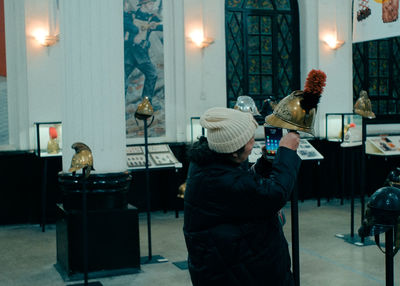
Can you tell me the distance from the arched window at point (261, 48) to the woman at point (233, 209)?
8688mm

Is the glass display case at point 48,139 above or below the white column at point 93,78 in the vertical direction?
below

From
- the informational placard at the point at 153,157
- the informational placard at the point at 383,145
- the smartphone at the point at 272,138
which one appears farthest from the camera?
the informational placard at the point at 383,145

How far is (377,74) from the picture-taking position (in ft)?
41.3

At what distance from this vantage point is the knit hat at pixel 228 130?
2.93 m

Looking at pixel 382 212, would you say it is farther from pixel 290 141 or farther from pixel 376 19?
pixel 376 19

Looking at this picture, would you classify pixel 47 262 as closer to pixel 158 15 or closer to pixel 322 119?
pixel 158 15

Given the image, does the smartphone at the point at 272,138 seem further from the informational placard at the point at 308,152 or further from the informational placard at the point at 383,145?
the informational placard at the point at 383,145

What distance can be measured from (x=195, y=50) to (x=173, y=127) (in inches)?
59.3

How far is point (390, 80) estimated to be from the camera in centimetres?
1269

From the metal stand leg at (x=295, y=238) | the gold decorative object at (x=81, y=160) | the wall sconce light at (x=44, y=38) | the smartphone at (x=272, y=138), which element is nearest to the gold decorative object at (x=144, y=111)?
the gold decorative object at (x=81, y=160)

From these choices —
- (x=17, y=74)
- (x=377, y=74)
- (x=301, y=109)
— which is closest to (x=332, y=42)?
(x=377, y=74)

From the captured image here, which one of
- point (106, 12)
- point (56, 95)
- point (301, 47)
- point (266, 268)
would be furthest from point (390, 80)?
point (266, 268)

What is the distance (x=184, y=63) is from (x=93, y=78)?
15.1 feet

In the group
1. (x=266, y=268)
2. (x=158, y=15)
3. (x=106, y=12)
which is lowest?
(x=266, y=268)
